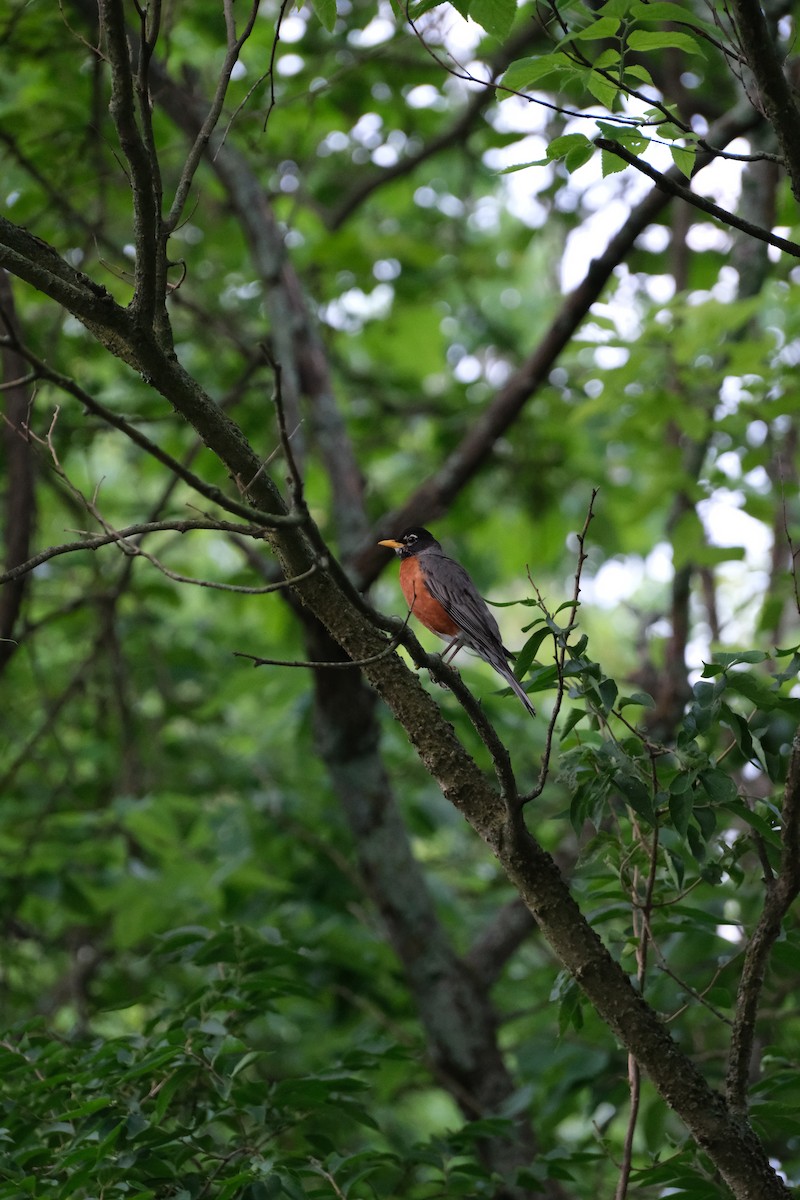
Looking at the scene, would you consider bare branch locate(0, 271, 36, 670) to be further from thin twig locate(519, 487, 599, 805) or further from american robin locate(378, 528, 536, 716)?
thin twig locate(519, 487, 599, 805)

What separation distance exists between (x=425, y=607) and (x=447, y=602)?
0.24 metres

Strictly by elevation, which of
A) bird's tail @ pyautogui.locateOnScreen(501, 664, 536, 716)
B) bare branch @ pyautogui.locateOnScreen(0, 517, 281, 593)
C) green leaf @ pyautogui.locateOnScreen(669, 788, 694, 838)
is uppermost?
bird's tail @ pyautogui.locateOnScreen(501, 664, 536, 716)

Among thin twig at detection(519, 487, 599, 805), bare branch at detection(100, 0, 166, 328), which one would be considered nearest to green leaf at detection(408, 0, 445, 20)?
bare branch at detection(100, 0, 166, 328)

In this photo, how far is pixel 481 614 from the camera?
5418 millimetres

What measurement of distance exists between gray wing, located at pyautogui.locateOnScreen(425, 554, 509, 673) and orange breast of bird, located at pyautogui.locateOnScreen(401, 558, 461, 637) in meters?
0.06

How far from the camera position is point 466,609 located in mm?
5402

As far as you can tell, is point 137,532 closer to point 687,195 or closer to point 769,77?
point 687,195

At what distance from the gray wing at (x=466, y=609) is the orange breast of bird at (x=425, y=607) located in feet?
0.20

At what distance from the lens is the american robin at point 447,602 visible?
5.27 m

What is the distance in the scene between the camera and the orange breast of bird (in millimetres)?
5555

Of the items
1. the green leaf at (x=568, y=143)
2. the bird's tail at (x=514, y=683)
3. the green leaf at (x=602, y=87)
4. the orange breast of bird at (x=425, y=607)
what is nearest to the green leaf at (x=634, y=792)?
the bird's tail at (x=514, y=683)

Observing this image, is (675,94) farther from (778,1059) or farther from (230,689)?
(778,1059)

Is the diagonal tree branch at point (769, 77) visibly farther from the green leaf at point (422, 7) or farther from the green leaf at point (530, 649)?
the green leaf at point (530, 649)

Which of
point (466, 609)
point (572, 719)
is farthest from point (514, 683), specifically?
point (572, 719)
